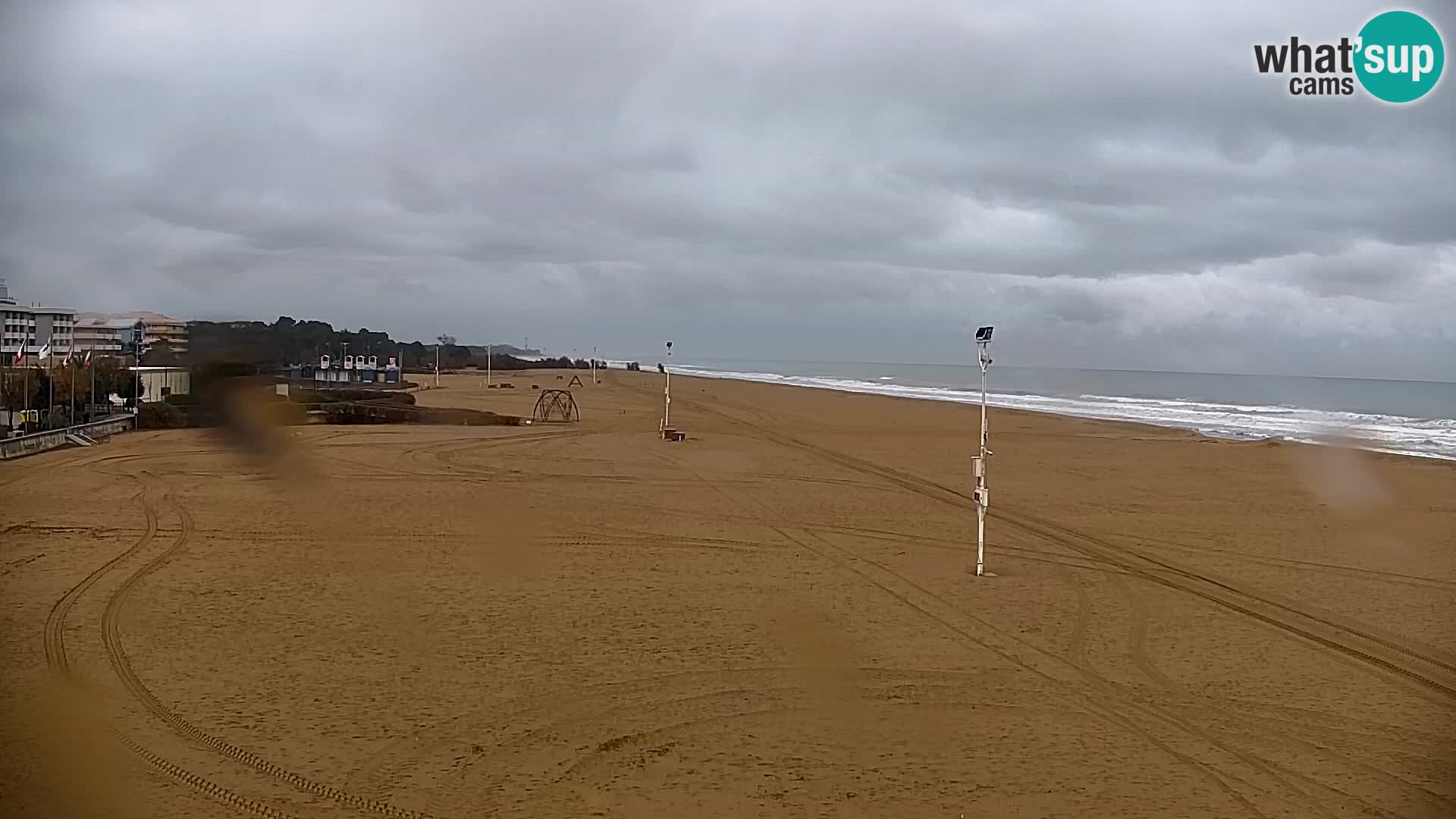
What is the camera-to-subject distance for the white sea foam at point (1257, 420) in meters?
34.5

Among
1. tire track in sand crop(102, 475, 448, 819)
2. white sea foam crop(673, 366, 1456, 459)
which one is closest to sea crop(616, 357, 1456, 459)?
white sea foam crop(673, 366, 1456, 459)

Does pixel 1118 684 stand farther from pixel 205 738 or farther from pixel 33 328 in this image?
pixel 33 328

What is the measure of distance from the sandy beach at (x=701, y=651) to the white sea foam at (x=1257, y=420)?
18.9 m

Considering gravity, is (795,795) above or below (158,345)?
below

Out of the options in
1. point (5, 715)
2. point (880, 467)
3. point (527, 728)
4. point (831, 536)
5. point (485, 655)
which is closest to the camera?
point (5, 715)

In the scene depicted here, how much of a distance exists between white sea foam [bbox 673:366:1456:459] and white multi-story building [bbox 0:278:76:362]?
3367 centimetres

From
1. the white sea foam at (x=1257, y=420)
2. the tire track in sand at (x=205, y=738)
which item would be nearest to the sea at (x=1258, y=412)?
the white sea foam at (x=1257, y=420)

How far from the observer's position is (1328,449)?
3067cm

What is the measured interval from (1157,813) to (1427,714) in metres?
3.32

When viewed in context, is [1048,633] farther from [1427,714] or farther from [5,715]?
[5,715]

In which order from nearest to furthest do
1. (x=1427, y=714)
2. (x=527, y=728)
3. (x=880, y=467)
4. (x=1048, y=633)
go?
(x=527, y=728)
(x=1427, y=714)
(x=1048, y=633)
(x=880, y=467)

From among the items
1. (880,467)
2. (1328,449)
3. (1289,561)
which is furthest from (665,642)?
(1328,449)

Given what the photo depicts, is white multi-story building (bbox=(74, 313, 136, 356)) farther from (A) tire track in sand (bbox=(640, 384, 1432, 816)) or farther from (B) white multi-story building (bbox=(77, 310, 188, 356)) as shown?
(A) tire track in sand (bbox=(640, 384, 1432, 816))

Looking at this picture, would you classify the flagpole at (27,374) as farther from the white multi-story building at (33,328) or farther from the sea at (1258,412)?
the sea at (1258,412)
